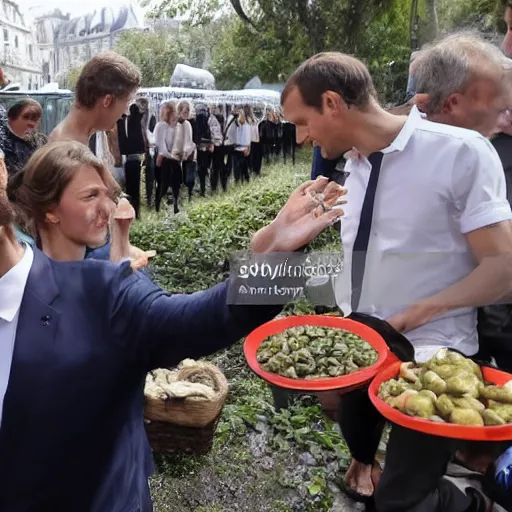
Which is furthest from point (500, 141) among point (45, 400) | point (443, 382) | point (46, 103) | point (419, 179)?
point (46, 103)

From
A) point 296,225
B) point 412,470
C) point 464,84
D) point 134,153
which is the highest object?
point 464,84

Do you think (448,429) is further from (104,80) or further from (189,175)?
(189,175)

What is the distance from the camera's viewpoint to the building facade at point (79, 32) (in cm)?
212

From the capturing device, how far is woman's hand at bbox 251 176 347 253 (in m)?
0.87

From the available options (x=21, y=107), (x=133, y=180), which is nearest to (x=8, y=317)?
(x=21, y=107)

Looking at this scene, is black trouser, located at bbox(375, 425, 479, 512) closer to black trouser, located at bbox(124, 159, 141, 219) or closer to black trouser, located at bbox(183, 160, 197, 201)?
black trouser, located at bbox(124, 159, 141, 219)

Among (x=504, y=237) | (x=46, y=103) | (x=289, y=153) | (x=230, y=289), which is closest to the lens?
(x=230, y=289)

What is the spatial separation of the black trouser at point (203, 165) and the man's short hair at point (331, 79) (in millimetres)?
2069

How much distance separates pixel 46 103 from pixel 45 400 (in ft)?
6.80

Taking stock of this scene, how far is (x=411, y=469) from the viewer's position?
4.85 feet

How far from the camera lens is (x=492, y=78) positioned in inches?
58.6

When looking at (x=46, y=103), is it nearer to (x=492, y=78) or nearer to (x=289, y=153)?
(x=289, y=153)

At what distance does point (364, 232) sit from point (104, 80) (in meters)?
0.88

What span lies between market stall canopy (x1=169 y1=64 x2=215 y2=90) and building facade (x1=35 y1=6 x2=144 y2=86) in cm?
60
